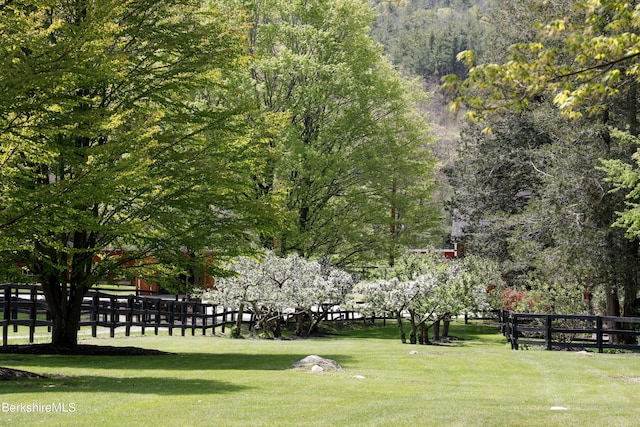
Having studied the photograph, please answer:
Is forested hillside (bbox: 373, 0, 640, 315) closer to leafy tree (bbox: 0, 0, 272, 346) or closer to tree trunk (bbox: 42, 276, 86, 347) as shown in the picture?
leafy tree (bbox: 0, 0, 272, 346)

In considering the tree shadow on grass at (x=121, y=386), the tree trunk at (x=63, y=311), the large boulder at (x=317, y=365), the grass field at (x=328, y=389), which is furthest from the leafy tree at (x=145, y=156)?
the large boulder at (x=317, y=365)

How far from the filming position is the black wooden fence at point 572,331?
2334cm

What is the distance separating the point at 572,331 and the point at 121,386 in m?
15.8

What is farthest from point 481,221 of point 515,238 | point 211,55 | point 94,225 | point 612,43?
point 612,43

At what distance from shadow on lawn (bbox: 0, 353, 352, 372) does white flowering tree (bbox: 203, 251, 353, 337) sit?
7.59 m

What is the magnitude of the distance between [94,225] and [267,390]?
5.37 metres

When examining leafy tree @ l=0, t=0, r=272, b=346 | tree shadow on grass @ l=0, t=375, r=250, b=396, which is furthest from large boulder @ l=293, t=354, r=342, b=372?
leafy tree @ l=0, t=0, r=272, b=346

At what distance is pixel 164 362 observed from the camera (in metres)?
17.4

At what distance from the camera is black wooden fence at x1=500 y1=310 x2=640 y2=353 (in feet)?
76.6

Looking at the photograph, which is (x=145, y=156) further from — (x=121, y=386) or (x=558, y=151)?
(x=558, y=151)

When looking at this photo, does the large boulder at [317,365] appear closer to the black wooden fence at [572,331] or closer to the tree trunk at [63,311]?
the tree trunk at [63,311]

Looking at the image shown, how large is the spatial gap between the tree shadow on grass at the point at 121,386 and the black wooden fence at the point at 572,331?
550 inches

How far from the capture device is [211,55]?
19.0 meters

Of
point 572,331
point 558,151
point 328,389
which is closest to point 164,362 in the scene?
point 328,389
